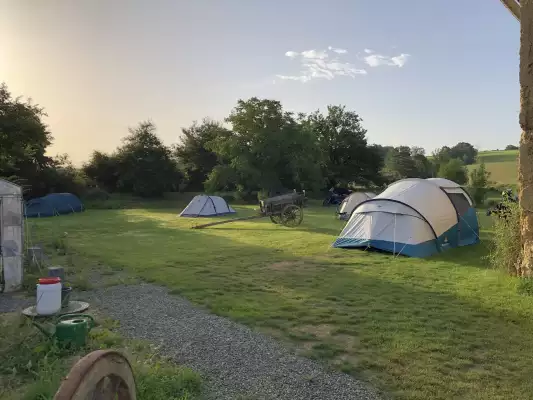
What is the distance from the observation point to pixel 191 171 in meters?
36.9

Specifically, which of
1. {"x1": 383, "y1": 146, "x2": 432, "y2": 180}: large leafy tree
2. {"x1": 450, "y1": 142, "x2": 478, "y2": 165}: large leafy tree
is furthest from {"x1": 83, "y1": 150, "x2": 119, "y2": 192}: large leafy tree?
Answer: {"x1": 450, "y1": 142, "x2": 478, "y2": 165}: large leafy tree

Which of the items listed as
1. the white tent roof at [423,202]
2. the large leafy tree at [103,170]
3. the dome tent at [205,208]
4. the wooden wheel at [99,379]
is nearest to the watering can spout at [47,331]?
the wooden wheel at [99,379]

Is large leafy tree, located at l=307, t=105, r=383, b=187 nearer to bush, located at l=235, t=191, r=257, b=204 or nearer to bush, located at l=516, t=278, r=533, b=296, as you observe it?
bush, located at l=235, t=191, r=257, b=204

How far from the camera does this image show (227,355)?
4277 millimetres

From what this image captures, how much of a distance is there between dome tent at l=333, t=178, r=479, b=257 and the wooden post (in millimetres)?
3049

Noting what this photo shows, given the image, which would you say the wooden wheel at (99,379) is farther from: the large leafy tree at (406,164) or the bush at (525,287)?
the large leafy tree at (406,164)

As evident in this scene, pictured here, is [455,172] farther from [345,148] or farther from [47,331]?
[47,331]

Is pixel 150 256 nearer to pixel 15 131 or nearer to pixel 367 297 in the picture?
pixel 367 297

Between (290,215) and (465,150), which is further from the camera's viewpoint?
(465,150)

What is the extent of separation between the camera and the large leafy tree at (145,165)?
107ft

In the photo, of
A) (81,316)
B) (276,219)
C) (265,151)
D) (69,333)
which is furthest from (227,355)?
(265,151)

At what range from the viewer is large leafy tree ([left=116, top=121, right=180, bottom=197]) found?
3266cm

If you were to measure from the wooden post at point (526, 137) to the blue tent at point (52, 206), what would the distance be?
23.3 m

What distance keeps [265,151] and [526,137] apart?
80.5 ft
